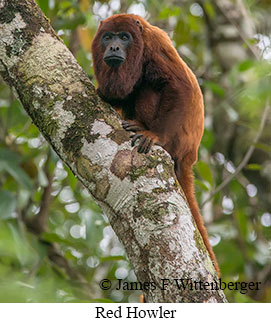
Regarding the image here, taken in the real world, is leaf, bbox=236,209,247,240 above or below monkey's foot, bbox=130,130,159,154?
below

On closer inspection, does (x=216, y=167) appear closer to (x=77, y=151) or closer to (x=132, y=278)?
(x=132, y=278)

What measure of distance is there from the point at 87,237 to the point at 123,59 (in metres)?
1.37

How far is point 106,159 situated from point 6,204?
1.55 meters

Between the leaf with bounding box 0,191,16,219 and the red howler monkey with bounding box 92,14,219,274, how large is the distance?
3.17ft

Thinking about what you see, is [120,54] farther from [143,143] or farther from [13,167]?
[13,167]

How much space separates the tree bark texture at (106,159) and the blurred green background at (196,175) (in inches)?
39.3

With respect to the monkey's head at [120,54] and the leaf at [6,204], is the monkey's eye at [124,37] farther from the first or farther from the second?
the leaf at [6,204]

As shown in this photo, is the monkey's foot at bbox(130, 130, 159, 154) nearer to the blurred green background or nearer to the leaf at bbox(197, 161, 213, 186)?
the blurred green background

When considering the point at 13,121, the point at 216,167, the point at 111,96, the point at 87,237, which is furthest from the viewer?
the point at 216,167

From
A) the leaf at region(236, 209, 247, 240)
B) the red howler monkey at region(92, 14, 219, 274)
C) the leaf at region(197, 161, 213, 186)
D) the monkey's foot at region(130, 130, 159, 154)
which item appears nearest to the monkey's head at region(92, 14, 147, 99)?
the red howler monkey at region(92, 14, 219, 274)

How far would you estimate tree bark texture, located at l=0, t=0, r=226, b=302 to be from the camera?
5.27 feet

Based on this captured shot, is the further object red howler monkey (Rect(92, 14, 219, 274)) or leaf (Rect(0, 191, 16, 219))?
leaf (Rect(0, 191, 16, 219))

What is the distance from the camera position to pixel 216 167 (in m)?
5.05

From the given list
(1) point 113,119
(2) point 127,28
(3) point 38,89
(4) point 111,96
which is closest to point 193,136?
(4) point 111,96
